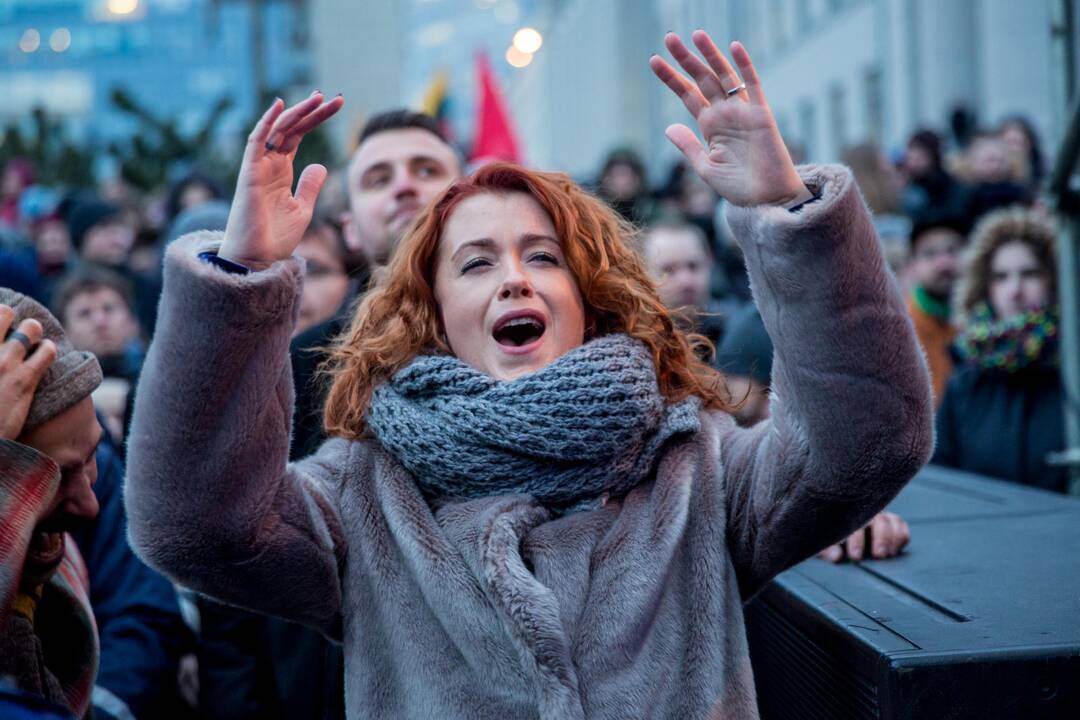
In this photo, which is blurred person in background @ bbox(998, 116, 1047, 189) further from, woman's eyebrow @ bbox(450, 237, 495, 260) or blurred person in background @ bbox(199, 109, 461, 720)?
woman's eyebrow @ bbox(450, 237, 495, 260)

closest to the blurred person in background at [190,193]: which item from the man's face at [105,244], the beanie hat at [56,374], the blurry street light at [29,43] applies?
the man's face at [105,244]

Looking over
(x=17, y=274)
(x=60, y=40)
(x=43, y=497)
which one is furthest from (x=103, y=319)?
(x=60, y=40)

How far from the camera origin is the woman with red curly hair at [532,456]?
6.57 ft

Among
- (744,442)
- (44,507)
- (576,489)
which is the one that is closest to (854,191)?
(744,442)

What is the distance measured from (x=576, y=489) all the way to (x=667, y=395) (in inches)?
11.3

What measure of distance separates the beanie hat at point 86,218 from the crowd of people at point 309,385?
7.69 feet

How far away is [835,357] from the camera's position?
6.48ft

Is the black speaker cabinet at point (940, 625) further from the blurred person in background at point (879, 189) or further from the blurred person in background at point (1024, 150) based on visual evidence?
the blurred person in background at point (1024, 150)

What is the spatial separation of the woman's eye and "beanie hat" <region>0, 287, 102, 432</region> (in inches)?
28.3

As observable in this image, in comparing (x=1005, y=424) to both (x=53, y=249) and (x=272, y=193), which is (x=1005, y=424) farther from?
(x=53, y=249)

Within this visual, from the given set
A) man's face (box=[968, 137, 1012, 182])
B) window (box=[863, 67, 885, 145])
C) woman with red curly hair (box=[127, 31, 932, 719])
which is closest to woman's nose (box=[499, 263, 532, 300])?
woman with red curly hair (box=[127, 31, 932, 719])

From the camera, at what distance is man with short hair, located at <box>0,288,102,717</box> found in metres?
1.99

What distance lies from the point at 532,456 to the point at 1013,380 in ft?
10.6

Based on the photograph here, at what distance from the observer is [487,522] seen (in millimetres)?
2211
